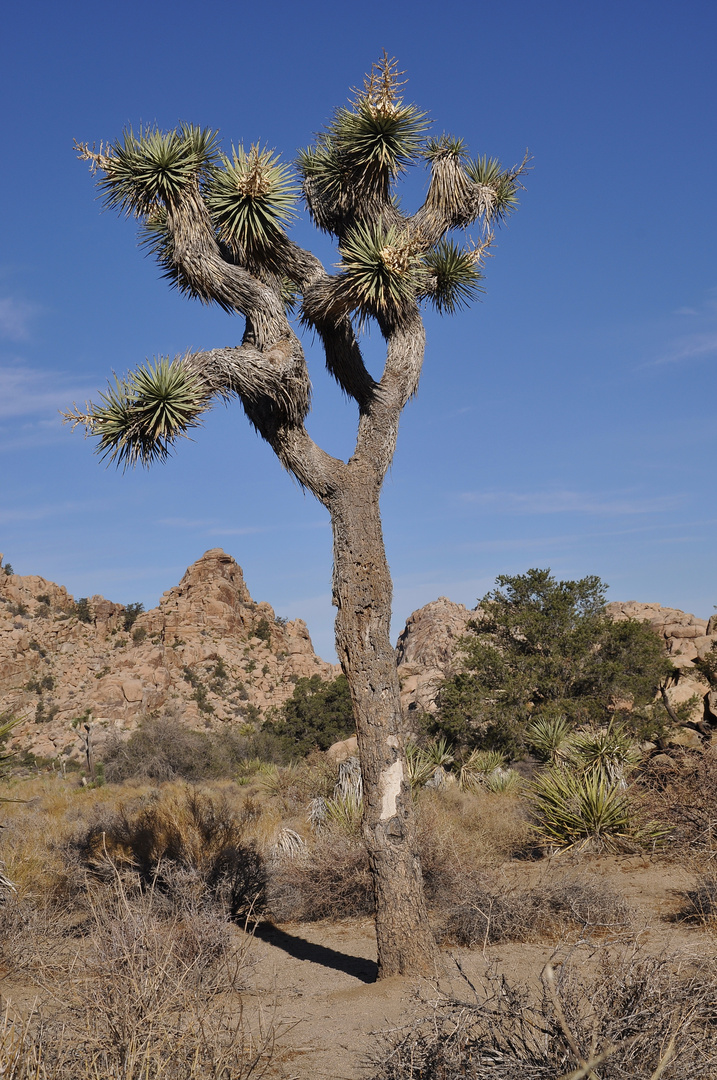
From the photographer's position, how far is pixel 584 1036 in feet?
8.57

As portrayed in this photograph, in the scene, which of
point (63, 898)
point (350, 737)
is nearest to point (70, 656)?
point (350, 737)

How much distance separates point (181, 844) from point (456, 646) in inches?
465

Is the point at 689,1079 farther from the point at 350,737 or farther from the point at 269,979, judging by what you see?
the point at 350,737

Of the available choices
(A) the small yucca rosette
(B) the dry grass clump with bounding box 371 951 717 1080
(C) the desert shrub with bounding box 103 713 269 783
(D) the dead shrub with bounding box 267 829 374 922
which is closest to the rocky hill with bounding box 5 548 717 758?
(C) the desert shrub with bounding box 103 713 269 783

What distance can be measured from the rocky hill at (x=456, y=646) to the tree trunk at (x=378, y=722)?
1495 cm

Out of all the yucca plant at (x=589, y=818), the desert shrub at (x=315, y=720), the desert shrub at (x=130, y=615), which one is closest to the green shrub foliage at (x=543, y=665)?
the desert shrub at (x=315, y=720)

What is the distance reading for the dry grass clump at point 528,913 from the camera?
6398mm

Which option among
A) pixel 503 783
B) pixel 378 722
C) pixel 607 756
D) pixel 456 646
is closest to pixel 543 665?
pixel 456 646

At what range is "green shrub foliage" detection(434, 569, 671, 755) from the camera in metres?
17.8

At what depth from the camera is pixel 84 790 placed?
55.1 ft

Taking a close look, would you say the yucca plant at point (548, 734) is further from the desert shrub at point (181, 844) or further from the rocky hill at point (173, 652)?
the rocky hill at point (173, 652)

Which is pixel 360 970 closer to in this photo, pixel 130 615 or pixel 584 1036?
pixel 584 1036

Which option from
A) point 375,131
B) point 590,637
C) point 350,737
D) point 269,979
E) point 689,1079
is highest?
point 375,131

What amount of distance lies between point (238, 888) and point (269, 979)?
2652mm
